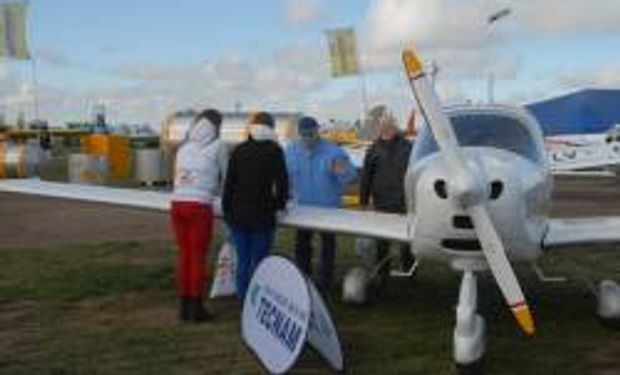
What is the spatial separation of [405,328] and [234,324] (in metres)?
1.38

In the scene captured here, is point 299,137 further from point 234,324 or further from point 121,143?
point 121,143

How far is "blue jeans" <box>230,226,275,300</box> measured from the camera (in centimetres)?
858

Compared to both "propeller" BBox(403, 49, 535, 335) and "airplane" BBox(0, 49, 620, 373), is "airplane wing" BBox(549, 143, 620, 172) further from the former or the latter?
"propeller" BBox(403, 49, 535, 335)

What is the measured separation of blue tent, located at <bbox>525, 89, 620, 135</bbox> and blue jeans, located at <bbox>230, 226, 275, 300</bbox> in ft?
128

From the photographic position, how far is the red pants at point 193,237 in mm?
8398

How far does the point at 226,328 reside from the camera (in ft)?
26.9

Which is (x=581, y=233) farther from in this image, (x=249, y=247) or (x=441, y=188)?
(x=249, y=247)

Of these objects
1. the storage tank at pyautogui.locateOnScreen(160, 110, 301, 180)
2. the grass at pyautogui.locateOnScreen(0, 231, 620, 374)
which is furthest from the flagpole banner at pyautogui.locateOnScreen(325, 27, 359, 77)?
the grass at pyautogui.locateOnScreen(0, 231, 620, 374)

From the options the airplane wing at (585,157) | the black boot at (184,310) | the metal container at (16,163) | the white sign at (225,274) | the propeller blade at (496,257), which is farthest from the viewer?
the metal container at (16,163)

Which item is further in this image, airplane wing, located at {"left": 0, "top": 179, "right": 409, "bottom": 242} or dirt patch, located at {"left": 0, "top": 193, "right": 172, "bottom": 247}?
dirt patch, located at {"left": 0, "top": 193, "right": 172, "bottom": 247}

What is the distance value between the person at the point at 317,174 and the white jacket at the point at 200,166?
1289 millimetres

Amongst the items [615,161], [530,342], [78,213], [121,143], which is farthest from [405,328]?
[121,143]

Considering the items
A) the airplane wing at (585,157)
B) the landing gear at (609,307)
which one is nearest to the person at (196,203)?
the landing gear at (609,307)

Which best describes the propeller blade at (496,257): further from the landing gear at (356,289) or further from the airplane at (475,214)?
the landing gear at (356,289)
